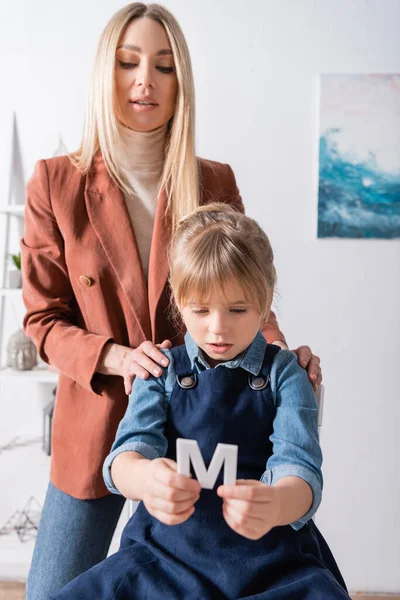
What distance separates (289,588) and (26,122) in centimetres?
242

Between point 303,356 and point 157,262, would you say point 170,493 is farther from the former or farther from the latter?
point 157,262

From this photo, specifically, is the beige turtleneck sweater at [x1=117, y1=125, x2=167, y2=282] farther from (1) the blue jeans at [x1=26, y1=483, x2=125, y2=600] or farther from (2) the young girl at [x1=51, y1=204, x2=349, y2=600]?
(1) the blue jeans at [x1=26, y1=483, x2=125, y2=600]

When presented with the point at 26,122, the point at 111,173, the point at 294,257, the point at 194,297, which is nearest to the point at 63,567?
the point at 194,297

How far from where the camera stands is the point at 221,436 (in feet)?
3.86

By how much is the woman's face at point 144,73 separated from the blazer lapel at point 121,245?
176 millimetres

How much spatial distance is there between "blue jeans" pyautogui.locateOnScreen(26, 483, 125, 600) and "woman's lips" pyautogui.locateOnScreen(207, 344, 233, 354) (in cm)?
62

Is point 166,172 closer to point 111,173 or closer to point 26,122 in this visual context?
point 111,173

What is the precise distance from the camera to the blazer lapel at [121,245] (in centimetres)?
154

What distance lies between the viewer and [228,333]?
3.77 ft

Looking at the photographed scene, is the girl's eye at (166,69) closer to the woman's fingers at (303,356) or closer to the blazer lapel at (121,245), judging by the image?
the blazer lapel at (121,245)

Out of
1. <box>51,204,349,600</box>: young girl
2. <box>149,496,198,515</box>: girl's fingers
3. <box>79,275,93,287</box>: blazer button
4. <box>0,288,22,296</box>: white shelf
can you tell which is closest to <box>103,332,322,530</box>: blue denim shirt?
<box>51,204,349,600</box>: young girl

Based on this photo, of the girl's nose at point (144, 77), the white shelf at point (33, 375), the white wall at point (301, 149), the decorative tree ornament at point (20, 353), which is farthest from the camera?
the white wall at point (301, 149)

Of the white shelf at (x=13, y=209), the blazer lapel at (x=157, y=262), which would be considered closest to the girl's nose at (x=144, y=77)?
the blazer lapel at (x=157, y=262)

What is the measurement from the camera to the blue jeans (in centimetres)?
155
